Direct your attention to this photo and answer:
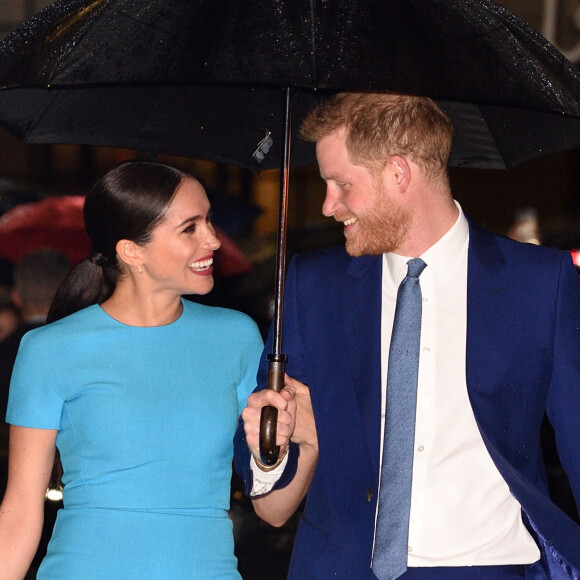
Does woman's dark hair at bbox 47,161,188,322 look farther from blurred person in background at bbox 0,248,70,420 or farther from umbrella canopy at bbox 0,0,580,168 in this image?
blurred person in background at bbox 0,248,70,420

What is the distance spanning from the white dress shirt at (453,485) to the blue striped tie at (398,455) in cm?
4

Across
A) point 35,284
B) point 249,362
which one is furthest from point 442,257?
point 35,284

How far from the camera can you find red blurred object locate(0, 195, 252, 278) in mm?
8289

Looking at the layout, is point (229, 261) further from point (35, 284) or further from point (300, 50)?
point (300, 50)

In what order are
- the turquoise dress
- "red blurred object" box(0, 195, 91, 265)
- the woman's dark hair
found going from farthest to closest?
1. "red blurred object" box(0, 195, 91, 265)
2. the woman's dark hair
3. the turquoise dress

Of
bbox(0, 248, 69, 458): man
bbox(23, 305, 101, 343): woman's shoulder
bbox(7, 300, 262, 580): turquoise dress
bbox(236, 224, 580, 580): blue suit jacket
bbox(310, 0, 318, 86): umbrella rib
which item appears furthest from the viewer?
bbox(0, 248, 69, 458): man

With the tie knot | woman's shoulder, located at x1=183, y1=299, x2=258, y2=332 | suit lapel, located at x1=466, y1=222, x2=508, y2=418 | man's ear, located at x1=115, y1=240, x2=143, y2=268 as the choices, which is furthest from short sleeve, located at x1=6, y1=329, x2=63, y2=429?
suit lapel, located at x1=466, y1=222, x2=508, y2=418

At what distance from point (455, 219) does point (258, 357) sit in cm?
86

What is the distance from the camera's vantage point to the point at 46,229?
846 centimetres

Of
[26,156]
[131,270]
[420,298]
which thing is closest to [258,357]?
[131,270]

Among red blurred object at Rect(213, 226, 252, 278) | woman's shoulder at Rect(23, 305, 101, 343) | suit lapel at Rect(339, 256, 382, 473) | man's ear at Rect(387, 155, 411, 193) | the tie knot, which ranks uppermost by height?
man's ear at Rect(387, 155, 411, 193)

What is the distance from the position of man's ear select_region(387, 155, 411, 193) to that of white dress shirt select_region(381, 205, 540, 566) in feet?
1.34

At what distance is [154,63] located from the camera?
2.49m

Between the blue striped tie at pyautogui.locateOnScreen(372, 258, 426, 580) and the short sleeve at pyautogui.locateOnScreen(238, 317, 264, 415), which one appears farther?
the short sleeve at pyautogui.locateOnScreen(238, 317, 264, 415)
